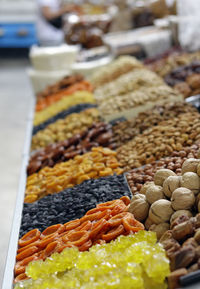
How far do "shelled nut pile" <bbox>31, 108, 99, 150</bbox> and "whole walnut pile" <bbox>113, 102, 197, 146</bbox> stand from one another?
358mm

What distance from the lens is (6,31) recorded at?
9.09 meters

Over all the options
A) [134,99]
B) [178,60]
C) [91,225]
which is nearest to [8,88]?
[178,60]

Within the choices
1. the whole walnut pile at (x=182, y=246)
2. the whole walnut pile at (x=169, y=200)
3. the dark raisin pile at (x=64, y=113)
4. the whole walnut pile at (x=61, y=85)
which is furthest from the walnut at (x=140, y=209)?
the whole walnut pile at (x=61, y=85)

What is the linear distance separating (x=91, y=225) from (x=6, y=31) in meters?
7.97

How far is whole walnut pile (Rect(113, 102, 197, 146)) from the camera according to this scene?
3037 mm

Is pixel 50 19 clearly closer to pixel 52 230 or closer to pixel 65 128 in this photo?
pixel 65 128

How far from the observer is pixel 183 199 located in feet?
5.62

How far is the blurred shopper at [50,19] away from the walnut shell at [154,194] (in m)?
7.59

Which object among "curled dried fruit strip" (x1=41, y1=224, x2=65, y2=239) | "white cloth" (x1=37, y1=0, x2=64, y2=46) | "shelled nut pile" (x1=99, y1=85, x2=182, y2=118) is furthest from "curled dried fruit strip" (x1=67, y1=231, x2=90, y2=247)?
"white cloth" (x1=37, y1=0, x2=64, y2=46)

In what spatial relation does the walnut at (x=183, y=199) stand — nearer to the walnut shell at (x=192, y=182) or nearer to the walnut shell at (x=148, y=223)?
the walnut shell at (x=192, y=182)

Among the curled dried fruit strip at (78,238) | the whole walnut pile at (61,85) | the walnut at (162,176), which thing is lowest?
the whole walnut pile at (61,85)

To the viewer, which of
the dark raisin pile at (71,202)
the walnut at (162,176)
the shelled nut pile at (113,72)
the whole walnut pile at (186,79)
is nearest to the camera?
the walnut at (162,176)

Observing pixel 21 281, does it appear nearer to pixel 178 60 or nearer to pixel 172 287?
pixel 172 287

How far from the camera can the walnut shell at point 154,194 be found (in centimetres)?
183
